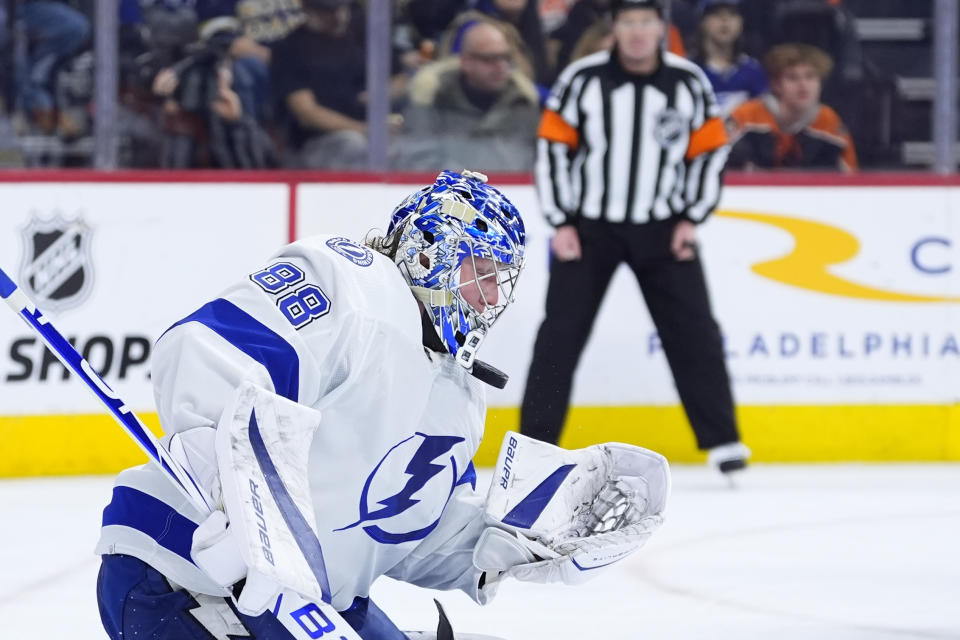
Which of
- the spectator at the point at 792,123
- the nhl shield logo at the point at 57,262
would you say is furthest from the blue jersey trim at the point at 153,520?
the spectator at the point at 792,123

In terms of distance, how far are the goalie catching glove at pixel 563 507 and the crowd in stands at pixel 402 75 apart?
290 centimetres

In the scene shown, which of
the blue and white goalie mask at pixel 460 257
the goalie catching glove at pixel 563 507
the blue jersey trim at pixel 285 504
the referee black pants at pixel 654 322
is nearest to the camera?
the blue jersey trim at pixel 285 504

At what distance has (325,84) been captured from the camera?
489cm

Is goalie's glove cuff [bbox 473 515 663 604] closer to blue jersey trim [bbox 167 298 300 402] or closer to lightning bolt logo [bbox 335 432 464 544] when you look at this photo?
lightning bolt logo [bbox 335 432 464 544]

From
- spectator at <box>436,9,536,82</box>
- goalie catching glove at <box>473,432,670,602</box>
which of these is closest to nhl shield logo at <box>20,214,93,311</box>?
spectator at <box>436,9,536,82</box>

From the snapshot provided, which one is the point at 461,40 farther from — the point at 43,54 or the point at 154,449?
the point at 154,449

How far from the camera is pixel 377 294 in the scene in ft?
5.73

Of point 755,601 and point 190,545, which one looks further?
point 755,601

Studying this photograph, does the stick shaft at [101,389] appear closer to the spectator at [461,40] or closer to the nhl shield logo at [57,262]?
the nhl shield logo at [57,262]

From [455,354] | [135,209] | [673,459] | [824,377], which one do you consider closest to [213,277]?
[135,209]

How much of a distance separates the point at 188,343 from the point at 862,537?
246cm

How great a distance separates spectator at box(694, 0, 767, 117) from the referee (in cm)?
50

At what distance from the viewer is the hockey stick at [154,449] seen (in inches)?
63.3

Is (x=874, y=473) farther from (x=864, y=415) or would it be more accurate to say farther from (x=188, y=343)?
(x=188, y=343)
